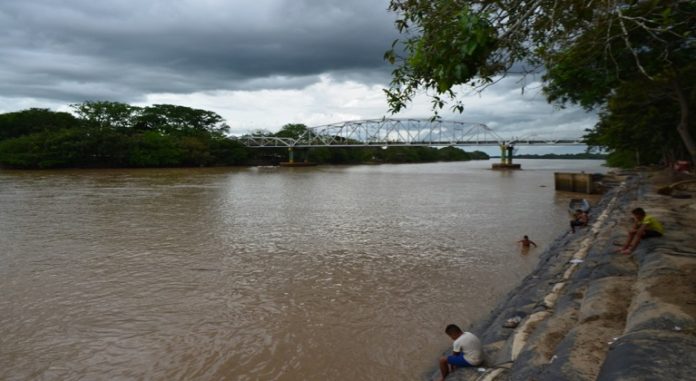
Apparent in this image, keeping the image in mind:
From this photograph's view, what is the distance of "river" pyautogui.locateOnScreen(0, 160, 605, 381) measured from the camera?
7.34 meters

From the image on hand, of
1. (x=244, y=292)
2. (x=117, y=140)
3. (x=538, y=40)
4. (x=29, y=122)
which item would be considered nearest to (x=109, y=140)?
(x=117, y=140)

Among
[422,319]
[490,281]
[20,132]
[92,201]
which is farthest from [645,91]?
[20,132]

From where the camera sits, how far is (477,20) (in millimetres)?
4094

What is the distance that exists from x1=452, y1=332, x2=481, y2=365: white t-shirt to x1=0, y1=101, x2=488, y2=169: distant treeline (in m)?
79.0

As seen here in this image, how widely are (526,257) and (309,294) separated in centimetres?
785

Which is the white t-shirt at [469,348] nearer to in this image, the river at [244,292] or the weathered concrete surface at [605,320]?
the weathered concrete surface at [605,320]

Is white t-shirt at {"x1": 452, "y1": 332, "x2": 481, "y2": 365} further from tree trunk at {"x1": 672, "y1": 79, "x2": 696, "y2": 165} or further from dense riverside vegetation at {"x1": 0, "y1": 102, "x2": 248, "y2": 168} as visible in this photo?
dense riverside vegetation at {"x1": 0, "y1": 102, "x2": 248, "y2": 168}

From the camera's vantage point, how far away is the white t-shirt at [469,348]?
6.14 metres

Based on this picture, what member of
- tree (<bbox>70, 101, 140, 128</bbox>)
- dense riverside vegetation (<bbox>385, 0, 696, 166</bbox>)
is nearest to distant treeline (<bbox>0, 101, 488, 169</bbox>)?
tree (<bbox>70, 101, 140, 128</bbox>)

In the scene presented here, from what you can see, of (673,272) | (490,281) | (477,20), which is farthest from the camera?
(490,281)

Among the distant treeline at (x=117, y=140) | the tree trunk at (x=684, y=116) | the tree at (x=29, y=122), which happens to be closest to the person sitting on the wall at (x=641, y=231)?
the tree trunk at (x=684, y=116)

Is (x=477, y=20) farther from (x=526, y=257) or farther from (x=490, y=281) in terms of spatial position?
(x=526, y=257)

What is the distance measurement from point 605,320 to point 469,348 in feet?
5.93

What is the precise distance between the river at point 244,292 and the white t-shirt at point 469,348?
1111 mm
